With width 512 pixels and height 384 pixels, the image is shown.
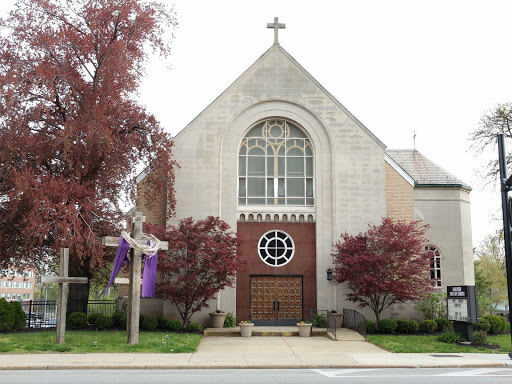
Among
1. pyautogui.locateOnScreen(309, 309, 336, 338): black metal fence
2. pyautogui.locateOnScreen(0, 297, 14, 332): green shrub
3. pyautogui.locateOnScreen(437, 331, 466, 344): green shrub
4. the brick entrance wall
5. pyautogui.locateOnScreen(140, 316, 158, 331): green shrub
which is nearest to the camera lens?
pyautogui.locateOnScreen(437, 331, 466, 344): green shrub

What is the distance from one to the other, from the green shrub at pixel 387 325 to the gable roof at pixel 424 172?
23.6ft

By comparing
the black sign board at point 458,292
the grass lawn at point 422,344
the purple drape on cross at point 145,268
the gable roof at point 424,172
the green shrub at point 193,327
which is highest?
the gable roof at point 424,172

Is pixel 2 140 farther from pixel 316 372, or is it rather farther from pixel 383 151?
pixel 383 151

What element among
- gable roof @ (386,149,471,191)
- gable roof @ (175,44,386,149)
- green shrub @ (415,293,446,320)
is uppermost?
Result: gable roof @ (175,44,386,149)

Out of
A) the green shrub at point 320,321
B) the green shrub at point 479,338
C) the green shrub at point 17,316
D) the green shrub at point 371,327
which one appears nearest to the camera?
the green shrub at point 479,338

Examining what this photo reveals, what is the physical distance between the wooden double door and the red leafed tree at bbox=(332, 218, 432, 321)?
2.22m

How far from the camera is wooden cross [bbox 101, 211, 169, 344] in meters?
18.0

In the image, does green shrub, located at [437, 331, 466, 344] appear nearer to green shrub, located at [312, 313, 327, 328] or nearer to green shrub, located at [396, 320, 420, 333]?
green shrub, located at [396, 320, 420, 333]

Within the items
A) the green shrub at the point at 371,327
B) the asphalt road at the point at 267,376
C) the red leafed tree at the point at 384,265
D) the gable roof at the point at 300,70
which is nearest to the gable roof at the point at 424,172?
the gable roof at the point at 300,70

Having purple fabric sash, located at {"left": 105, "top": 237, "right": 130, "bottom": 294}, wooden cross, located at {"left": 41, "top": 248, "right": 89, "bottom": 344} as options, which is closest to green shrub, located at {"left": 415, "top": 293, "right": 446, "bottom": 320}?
purple fabric sash, located at {"left": 105, "top": 237, "right": 130, "bottom": 294}

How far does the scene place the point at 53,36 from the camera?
21.5 m

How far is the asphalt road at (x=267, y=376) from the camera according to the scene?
38.6 ft

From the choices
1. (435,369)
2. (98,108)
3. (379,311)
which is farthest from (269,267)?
(435,369)

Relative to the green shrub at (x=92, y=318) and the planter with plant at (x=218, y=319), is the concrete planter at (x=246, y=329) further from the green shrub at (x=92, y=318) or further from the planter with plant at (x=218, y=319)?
the green shrub at (x=92, y=318)
